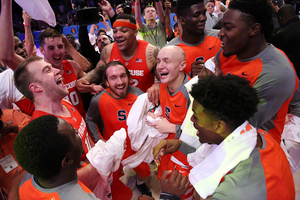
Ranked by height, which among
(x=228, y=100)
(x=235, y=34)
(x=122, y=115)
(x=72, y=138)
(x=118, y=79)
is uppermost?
(x=235, y=34)

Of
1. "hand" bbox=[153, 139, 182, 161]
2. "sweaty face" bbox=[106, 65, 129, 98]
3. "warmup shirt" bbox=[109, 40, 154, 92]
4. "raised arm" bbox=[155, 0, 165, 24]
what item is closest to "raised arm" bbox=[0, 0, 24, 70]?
"sweaty face" bbox=[106, 65, 129, 98]

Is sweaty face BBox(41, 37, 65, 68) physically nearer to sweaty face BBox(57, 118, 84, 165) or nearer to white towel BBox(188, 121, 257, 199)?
sweaty face BBox(57, 118, 84, 165)

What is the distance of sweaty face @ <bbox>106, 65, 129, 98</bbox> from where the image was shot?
2.34 metres

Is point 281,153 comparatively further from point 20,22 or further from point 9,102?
point 20,22

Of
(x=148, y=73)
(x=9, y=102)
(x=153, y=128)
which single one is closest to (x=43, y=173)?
(x=153, y=128)

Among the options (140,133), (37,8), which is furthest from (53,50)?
(140,133)

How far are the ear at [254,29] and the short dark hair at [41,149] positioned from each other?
1.58 metres

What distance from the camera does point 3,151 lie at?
1766mm

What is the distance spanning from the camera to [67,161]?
1131mm

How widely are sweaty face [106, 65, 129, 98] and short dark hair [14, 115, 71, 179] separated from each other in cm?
130

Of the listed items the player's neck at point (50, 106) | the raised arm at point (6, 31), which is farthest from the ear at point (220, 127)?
the raised arm at point (6, 31)

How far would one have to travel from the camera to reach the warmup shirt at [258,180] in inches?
36.2

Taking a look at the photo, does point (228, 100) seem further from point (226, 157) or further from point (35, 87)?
point (35, 87)

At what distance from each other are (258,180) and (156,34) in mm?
4651
